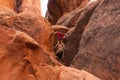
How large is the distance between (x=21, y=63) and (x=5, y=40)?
51 centimetres

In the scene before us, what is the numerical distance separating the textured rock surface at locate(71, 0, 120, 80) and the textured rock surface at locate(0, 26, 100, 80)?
232cm

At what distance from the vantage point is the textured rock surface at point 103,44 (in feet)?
25.4

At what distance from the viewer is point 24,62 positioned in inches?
205

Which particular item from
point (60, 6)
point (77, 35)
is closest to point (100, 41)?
point (77, 35)

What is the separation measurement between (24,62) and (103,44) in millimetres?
3639

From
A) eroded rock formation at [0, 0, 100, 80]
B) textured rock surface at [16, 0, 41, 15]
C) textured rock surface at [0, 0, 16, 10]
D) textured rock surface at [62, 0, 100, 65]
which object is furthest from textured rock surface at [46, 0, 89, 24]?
eroded rock formation at [0, 0, 100, 80]

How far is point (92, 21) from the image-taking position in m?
9.39

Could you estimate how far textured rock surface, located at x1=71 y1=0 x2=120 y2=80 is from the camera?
7.73 metres

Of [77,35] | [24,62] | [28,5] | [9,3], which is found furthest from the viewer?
[28,5]

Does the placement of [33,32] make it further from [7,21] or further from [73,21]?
[73,21]

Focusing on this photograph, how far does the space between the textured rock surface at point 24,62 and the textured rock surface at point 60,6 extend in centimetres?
1645

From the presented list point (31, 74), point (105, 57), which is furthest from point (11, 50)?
point (105, 57)

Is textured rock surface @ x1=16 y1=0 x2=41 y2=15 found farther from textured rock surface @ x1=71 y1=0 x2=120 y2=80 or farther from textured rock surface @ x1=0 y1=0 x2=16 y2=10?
textured rock surface @ x1=71 y1=0 x2=120 y2=80

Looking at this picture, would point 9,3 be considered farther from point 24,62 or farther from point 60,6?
point 24,62
